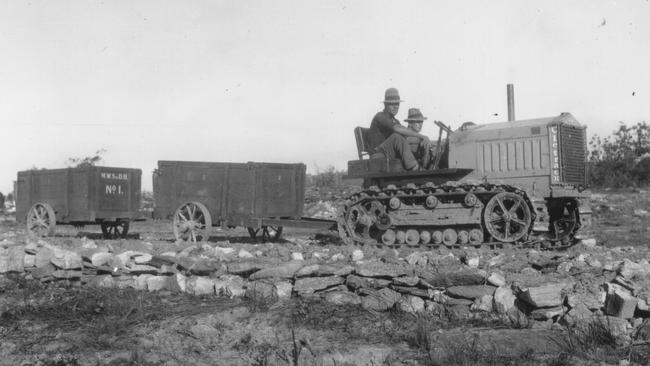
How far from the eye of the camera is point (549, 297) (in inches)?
209

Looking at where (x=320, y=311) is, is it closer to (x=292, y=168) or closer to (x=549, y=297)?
(x=549, y=297)

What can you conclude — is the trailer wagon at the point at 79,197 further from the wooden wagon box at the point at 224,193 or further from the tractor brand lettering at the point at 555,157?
the tractor brand lettering at the point at 555,157

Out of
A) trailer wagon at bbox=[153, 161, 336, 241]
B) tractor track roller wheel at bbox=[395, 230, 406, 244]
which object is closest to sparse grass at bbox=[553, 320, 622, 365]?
tractor track roller wheel at bbox=[395, 230, 406, 244]

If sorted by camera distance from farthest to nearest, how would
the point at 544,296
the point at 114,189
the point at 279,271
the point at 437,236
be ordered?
the point at 114,189
the point at 437,236
the point at 279,271
the point at 544,296

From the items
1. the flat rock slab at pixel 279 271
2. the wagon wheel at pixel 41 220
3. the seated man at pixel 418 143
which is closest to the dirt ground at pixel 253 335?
the flat rock slab at pixel 279 271

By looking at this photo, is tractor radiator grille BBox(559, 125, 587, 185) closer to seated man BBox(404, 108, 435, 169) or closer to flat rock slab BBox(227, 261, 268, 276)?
seated man BBox(404, 108, 435, 169)

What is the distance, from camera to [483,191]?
379 inches

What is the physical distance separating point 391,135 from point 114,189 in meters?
6.47

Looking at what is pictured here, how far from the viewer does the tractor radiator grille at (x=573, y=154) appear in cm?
965

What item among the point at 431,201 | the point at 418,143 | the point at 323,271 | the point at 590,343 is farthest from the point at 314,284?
the point at 418,143

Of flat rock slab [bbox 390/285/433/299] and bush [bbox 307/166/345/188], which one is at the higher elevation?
bush [bbox 307/166/345/188]

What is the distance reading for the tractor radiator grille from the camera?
965 cm

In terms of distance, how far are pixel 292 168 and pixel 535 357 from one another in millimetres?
7451

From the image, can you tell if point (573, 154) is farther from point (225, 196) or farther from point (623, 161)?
point (623, 161)
